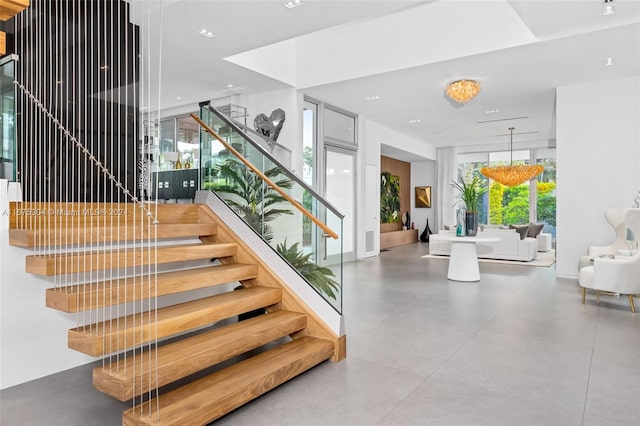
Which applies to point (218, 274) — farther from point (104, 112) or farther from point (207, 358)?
point (104, 112)

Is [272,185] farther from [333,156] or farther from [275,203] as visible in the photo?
[333,156]

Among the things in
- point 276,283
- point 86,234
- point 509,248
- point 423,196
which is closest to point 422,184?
point 423,196

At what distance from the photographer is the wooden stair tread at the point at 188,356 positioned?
7.38 ft

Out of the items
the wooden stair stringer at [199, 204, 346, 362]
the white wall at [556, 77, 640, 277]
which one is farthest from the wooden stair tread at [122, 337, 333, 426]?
the white wall at [556, 77, 640, 277]

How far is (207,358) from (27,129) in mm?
2793

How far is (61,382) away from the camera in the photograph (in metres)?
2.92

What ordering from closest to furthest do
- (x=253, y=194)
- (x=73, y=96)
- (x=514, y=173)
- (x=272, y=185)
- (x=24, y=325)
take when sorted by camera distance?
1. (x=24, y=325)
2. (x=272, y=185)
3. (x=253, y=194)
4. (x=73, y=96)
5. (x=514, y=173)

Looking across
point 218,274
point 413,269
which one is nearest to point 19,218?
point 218,274

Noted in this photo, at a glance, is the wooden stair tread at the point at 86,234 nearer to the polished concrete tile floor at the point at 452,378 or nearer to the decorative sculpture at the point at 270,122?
the polished concrete tile floor at the point at 452,378

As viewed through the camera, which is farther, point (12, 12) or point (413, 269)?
point (413, 269)

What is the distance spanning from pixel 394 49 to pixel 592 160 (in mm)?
3673

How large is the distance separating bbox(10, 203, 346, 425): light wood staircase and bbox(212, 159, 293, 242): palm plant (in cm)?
27

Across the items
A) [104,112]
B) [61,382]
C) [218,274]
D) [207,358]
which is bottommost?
[61,382]

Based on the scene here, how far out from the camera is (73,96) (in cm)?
457
